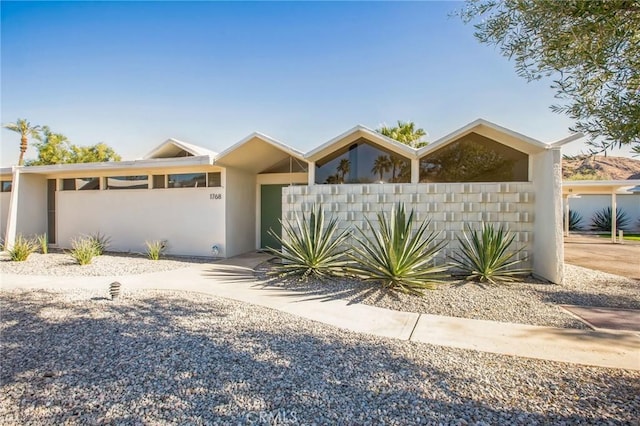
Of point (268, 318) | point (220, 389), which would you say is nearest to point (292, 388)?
point (220, 389)

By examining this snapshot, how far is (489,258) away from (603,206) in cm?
2451

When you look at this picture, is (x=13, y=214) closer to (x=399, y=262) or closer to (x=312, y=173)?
(x=312, y=173)

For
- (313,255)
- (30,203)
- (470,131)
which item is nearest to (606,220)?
(470,131)

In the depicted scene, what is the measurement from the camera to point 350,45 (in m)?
10.1

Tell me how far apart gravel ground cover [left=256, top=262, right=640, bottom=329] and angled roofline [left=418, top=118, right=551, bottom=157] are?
328 cm

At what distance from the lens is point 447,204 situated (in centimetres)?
846

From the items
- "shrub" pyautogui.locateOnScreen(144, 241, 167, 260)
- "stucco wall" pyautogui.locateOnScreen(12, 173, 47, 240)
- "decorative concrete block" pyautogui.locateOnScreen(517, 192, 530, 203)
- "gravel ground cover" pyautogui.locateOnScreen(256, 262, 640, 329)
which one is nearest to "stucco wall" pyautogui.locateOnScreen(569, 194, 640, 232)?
"gravel ground cover" pyautogui.locateOnScreen(256, 262, 640, 329)

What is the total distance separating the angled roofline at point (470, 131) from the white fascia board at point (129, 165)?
21.9 ft

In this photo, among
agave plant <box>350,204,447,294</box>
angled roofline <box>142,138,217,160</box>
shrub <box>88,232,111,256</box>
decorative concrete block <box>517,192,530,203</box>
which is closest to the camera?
agave plant <box>350,204,447,294</box>

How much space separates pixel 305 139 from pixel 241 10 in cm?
557

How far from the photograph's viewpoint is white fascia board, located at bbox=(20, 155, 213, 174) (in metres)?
10.4

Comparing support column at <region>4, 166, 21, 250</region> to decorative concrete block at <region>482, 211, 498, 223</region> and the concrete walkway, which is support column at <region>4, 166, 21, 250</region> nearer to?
the concrete walkway

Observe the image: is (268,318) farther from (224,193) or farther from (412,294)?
(224,193)

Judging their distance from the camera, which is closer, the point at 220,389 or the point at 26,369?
the point at 220,389
